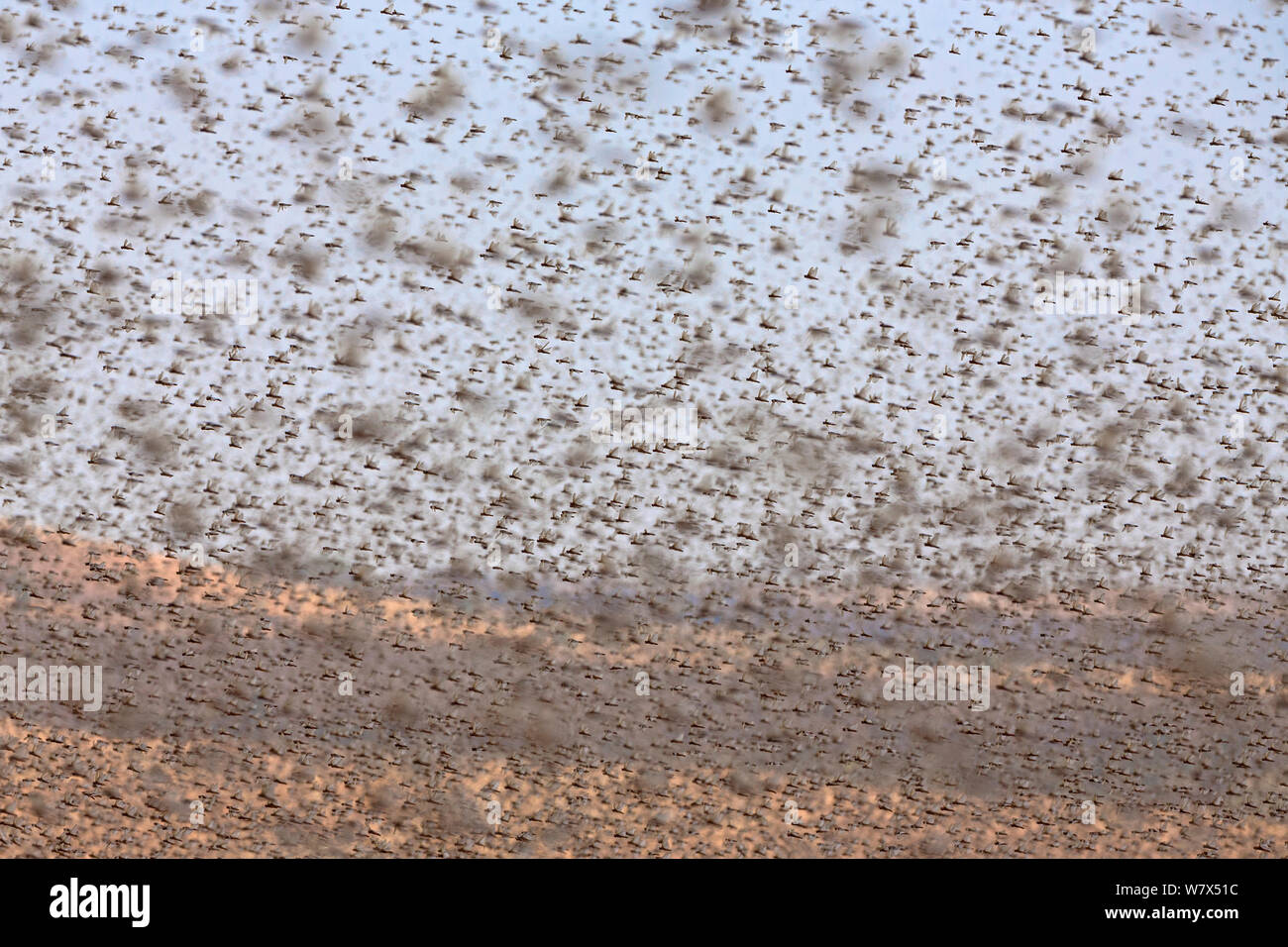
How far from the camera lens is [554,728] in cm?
445

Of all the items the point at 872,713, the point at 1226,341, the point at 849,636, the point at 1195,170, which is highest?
the point at 1195,170

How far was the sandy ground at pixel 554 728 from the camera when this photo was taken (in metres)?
4.40

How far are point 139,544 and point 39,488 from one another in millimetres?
427

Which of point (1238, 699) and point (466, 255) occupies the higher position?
point (466, 255)

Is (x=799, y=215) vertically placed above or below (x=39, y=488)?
above

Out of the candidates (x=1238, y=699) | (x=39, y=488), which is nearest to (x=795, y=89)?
(x=1238, y=699)

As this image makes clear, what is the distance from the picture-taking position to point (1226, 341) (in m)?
4.68

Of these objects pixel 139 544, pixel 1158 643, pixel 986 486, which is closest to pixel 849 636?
pixel 986 486

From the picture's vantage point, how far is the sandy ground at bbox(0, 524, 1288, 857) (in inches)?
173

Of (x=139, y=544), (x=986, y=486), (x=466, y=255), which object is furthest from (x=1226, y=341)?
(x=139, y=544)

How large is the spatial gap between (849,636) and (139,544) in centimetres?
263

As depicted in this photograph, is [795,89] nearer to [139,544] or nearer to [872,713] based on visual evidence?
[872,713]

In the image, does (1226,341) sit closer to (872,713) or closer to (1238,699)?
(1238,699)

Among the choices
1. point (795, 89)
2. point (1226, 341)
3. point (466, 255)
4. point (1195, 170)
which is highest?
point (795, 89)
